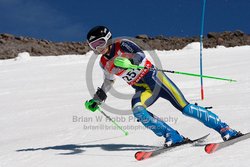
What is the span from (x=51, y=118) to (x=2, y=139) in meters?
1.95

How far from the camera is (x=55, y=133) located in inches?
313

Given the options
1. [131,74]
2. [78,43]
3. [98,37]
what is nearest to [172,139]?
[131,74]

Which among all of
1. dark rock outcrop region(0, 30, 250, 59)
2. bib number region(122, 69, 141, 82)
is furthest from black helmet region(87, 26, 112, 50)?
dark rock outcrop region(0, 30, 250, 59)

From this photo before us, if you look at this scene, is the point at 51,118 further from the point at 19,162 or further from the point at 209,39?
the point at 209,39

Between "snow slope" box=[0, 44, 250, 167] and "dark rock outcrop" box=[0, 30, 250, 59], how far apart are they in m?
13.9

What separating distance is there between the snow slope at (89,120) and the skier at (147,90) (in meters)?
0.36

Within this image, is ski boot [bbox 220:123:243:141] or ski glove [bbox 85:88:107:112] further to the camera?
ski glove [bbox 85:88:107:112]

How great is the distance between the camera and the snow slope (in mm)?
5082

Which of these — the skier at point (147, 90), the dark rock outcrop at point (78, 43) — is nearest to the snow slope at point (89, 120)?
the skier at point (147, 90)

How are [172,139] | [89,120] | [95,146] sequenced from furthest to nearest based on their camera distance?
[89,120]
[95,146]
[172,139]

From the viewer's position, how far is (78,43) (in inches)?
1473

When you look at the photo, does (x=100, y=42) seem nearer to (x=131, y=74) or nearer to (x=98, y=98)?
(x=131, y=74)

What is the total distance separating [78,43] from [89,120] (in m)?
28.8

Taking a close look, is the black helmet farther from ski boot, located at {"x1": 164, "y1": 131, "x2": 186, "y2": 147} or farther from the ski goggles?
ski boot, located at {"x1": 164, "y1": 131, "x2": 186, "y2": 147}
